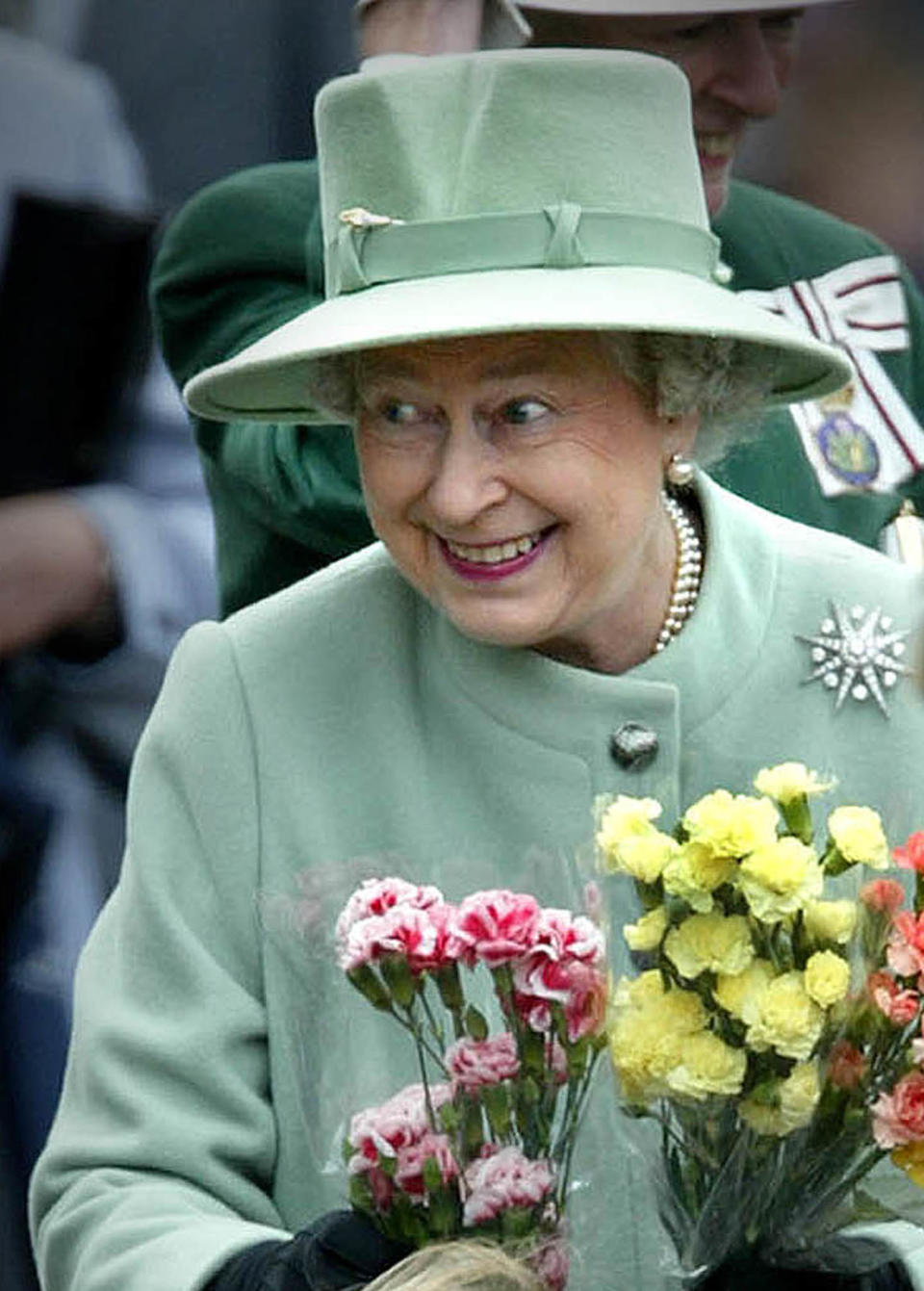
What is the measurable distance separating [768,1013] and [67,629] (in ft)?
7.05

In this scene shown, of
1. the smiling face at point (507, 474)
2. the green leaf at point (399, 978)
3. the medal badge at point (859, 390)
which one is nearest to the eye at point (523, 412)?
the smiling face at point (507, 474)

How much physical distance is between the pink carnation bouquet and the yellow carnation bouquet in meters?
0.05

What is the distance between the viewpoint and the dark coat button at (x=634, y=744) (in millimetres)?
3469

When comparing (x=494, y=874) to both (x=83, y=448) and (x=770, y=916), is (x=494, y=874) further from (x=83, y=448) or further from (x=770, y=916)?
(x=83, y=448)

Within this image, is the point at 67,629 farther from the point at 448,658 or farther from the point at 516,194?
the point at 516,194

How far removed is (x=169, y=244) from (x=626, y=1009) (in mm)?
1728

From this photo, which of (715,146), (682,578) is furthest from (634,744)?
(715,146)

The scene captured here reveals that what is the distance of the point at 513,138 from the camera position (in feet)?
11.0

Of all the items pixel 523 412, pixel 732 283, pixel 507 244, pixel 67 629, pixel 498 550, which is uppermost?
pixel 507 244

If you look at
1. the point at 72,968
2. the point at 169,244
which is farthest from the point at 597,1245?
the point at 72,968

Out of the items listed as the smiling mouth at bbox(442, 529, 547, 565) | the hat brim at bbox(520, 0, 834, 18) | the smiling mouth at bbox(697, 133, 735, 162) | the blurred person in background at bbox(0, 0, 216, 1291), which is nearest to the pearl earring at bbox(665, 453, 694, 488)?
the smiling mouth at bbox(442, 529, 547, 565)

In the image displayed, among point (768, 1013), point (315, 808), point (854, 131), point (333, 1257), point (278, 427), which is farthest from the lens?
point (854, 131)

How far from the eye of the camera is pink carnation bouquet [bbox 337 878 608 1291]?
297cm

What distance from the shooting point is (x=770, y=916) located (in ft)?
9.61
